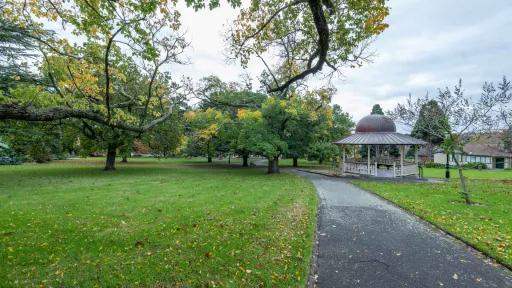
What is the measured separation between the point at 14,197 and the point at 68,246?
789 cm

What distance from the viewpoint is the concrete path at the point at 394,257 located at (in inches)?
173

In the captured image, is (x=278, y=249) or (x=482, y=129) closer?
(x=278, y=249)

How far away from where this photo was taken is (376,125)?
22500mm

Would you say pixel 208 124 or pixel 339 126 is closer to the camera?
pixel 208 124

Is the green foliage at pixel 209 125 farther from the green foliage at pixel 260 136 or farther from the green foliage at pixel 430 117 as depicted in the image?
the green foliage at pixel 430 117

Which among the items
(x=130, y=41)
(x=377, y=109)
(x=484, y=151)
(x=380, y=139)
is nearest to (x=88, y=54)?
(x=130, y=41)

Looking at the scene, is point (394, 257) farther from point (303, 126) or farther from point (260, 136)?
point (303, 126)

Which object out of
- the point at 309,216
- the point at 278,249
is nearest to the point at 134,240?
the point at 278,249

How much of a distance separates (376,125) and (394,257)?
1890cm

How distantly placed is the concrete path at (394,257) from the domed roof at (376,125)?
15.2 m

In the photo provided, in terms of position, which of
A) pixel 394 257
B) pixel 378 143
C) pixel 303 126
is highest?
pixel 303 126

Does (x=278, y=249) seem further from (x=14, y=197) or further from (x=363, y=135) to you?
(x=363, y=135)

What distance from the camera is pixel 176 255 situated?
5.05m

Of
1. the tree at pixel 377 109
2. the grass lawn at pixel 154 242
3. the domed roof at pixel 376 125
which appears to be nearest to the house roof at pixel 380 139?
the domed roof at pixel 376 125
